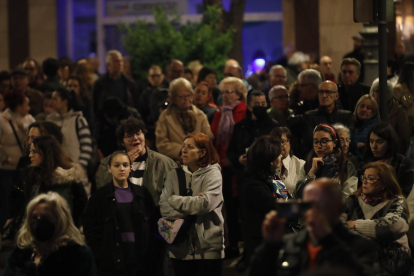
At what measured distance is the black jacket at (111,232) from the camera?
6156 millimetres

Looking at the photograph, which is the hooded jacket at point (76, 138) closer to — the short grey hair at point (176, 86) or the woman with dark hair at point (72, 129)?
the woman with dark hair at point (72, 129)

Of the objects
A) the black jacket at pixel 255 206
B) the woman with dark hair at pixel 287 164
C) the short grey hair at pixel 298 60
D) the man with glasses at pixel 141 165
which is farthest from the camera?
the short grey hair at pixel 298 60

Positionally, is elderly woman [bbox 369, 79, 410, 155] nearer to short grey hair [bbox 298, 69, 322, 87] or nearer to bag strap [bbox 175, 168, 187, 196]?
short grey hair [bbox 298, 69, 322, 87]

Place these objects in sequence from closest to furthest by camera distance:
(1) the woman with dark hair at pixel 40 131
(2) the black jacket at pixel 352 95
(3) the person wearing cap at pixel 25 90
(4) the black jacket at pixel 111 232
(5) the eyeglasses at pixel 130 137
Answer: (4) the black jacket at pixel 111 232
(5) the eyeglasses at pixel 130 137
(1) the woman with dark hair at pixel 40 131
(2) the black jacket at pixel 352 95
(3) the person wearing cap at pixel 25 90

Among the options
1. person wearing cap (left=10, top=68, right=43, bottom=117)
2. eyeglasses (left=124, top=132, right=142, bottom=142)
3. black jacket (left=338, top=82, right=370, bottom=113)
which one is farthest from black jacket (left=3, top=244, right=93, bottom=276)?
person wearing cap (left=10, top=68, right=43, bottom=117)

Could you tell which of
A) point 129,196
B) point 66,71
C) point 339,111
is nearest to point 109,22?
point 66,71

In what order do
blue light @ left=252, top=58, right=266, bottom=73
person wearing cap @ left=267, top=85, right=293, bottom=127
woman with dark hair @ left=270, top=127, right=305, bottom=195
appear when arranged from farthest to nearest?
blue light @ left=252, top=58, right=266, bottom=73 → person wearing cap @ left=267, top=85, right=293, bottom=127 → woman with dark hair @ left=270, top=127, right=305, bottom=195

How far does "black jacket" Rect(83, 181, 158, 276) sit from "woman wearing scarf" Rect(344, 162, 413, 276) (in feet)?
6.07

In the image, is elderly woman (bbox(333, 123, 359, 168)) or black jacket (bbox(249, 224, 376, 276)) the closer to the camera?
black jacket (bbox(249, 224, 376, 276))

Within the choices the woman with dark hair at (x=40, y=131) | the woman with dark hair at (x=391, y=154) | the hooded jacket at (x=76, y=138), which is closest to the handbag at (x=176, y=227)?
the woman with dark hair at (x=391, y=154)

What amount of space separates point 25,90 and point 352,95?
215 inches

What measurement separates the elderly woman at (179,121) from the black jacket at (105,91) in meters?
2.96

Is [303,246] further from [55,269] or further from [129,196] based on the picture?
[129,196]

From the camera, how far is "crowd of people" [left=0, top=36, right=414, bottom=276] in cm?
421
